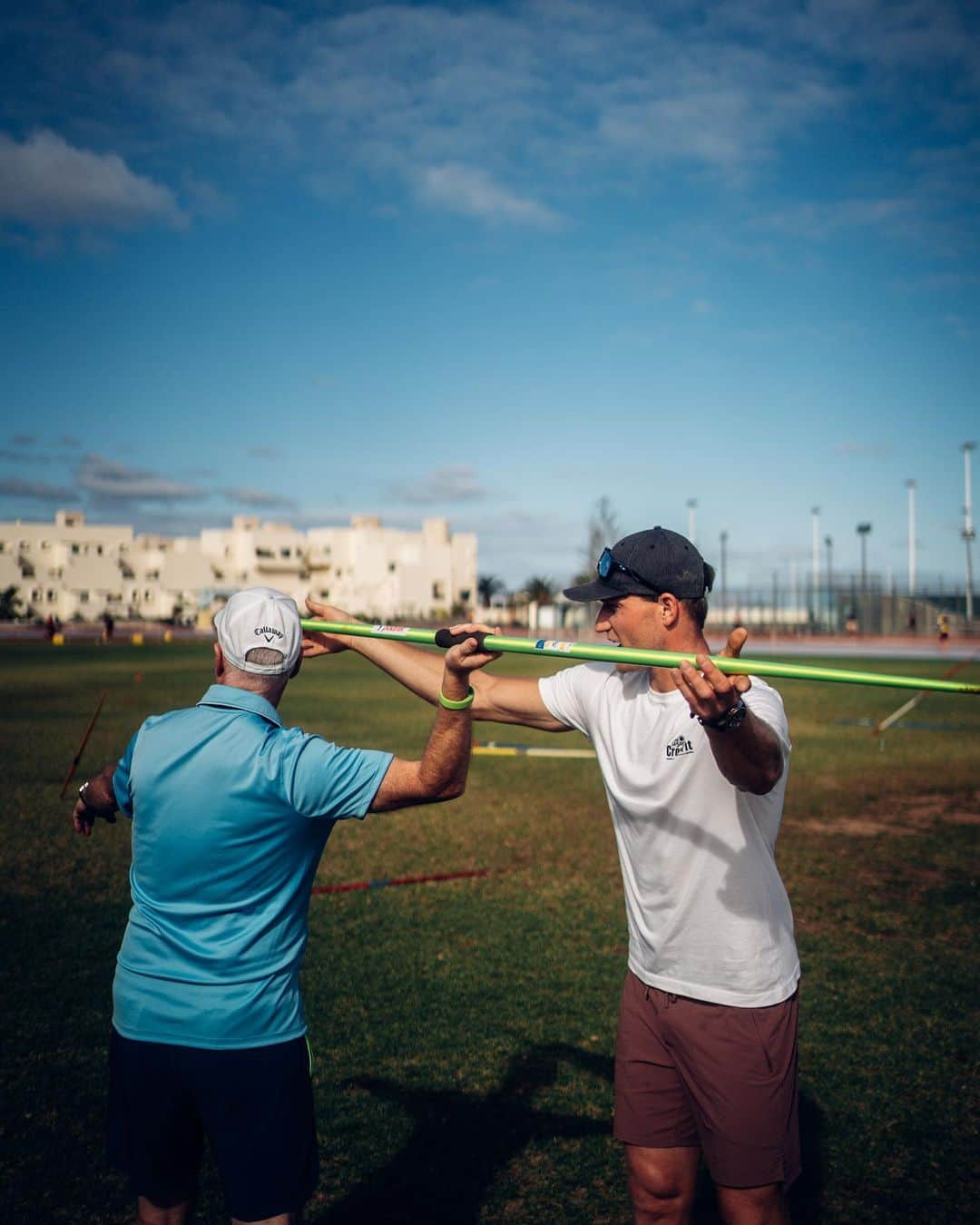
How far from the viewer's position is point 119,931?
24.7ft

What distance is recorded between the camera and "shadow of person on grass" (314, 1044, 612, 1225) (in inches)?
165

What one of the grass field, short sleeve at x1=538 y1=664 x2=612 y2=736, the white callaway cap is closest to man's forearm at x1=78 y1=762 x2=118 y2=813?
the white callaway cap

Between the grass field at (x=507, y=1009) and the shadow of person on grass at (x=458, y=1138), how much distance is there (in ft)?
0.04

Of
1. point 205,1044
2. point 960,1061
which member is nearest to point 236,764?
point 205,1044

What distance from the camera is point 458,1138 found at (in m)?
4.72

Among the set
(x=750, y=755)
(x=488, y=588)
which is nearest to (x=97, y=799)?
(x=750, y=755)

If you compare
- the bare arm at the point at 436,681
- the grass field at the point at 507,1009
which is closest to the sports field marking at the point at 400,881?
the grass field at the point at 507,1009

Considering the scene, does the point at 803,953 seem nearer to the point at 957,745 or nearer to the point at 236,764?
the point at 236,764

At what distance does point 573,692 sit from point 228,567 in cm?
12707

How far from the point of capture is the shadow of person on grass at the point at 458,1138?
13.7 ft

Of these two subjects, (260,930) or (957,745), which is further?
(957,745)

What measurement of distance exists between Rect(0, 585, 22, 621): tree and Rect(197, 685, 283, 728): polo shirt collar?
304 feet

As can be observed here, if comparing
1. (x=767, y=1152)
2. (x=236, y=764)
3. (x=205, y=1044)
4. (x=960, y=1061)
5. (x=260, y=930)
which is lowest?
(x=960, y=1061)

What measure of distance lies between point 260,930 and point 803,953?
17.8ft
